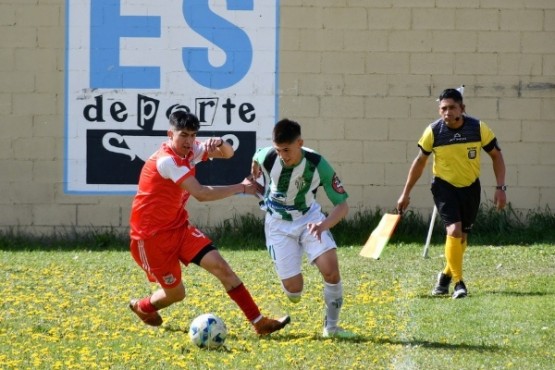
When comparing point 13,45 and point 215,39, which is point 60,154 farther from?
point 215,39

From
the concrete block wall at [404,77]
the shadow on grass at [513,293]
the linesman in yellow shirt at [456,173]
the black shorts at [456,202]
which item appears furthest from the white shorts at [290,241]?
the concrete block wall at [404,77]

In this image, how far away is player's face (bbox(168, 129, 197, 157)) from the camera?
26.6 ft

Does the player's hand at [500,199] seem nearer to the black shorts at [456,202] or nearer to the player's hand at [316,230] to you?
the black shorts at [456,202]

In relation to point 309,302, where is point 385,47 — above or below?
above

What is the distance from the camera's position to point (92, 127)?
13.9 meters

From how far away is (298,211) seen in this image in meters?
8.33

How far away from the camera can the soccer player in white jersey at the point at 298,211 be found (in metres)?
8.00

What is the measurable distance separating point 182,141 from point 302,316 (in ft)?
6.10

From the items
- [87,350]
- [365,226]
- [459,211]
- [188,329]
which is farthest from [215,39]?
[87,350]

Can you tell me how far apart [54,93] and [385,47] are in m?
4.10

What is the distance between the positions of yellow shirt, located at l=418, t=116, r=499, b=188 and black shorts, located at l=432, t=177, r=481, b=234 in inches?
2.3

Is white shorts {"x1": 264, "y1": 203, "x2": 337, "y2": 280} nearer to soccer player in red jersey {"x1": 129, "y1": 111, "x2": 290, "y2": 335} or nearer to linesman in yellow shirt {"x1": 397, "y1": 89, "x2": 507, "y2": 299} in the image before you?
soccer player in red jersey {"x1": 129, "y1": 111, "x2": 290, "y2": 335}

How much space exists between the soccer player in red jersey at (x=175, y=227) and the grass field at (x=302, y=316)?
1.08 ft

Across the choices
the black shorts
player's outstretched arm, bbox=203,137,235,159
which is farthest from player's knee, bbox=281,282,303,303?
the black shorts
